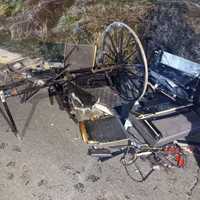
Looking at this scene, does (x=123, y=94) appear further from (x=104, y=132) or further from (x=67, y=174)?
(x=67, y=174)

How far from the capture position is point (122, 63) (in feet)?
15.3

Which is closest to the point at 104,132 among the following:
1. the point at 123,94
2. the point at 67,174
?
the point at 67,174

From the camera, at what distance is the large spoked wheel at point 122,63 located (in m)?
4.55

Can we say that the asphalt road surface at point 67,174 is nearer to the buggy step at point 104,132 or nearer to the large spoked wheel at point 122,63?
the buggy step at point 104,132

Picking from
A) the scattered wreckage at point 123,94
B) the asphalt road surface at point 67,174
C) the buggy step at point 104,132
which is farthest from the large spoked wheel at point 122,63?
the asphalt road surface at point 67,174

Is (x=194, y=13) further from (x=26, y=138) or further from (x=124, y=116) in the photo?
(x=26, y=138)

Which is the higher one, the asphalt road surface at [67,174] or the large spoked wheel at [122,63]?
the large spoked wheel at [122,63]

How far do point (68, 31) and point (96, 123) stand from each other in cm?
326

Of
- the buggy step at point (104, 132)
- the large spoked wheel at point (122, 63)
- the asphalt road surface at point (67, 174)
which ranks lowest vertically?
the asphalt road surface at point (67, 174)

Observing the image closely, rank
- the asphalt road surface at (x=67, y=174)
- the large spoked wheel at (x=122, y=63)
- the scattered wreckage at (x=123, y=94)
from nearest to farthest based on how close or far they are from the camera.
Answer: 1. the asphalt road surface at (x=67, y=174)
2. the scattered wreckage at (x=123, y=94)
3. the large spoked wheel at (x=122, y=63)

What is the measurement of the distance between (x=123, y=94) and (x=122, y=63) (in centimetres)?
50

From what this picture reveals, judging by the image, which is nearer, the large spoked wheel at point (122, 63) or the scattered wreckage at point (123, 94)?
the scattered wreckage at point (123, 94)

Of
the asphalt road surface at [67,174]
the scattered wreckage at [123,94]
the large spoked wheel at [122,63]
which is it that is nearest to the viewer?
the asphalt road surface at [67,174]

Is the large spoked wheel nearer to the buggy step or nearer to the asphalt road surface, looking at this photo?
the buggy step
